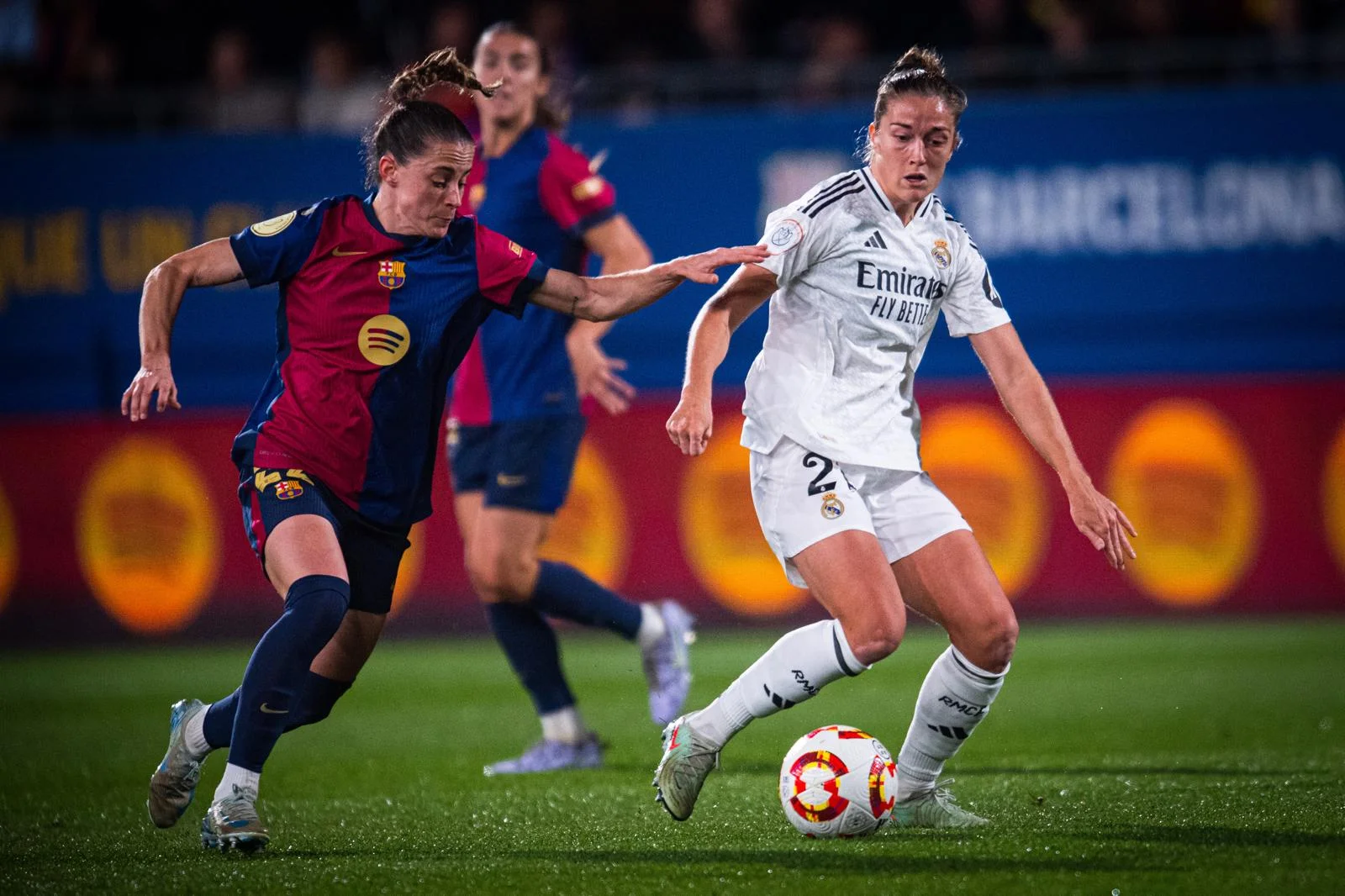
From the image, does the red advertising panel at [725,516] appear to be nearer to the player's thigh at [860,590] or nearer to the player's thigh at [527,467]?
the player's thigh at [527,467]

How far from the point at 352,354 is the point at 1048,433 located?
2024 mm

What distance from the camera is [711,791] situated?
5.54 meters

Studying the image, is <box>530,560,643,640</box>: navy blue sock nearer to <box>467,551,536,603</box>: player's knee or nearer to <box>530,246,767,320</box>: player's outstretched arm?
<box>467,551,536,603</box>: player's knee

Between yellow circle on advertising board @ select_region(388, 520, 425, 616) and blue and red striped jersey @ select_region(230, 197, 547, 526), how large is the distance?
6721 mm

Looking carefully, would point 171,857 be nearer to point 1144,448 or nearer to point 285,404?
point 285,404

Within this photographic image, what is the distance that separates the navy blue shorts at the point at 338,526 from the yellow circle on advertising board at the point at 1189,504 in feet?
24.1

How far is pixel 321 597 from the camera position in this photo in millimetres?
4418

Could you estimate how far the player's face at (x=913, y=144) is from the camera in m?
4.73

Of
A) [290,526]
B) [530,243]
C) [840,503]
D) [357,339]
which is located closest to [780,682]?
[840,503]

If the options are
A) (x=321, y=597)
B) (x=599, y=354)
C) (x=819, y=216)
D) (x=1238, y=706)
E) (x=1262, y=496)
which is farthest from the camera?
(x=1262, y=496)

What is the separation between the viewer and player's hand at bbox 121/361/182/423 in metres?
4.31

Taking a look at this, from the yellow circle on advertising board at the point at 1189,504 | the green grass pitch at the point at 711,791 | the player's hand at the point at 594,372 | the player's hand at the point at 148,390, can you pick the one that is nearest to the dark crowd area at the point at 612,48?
the yellow circle on advertising board at the point at 1189,504

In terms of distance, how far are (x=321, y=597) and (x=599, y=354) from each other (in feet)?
7.09

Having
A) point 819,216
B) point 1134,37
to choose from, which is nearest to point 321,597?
point 819,216
